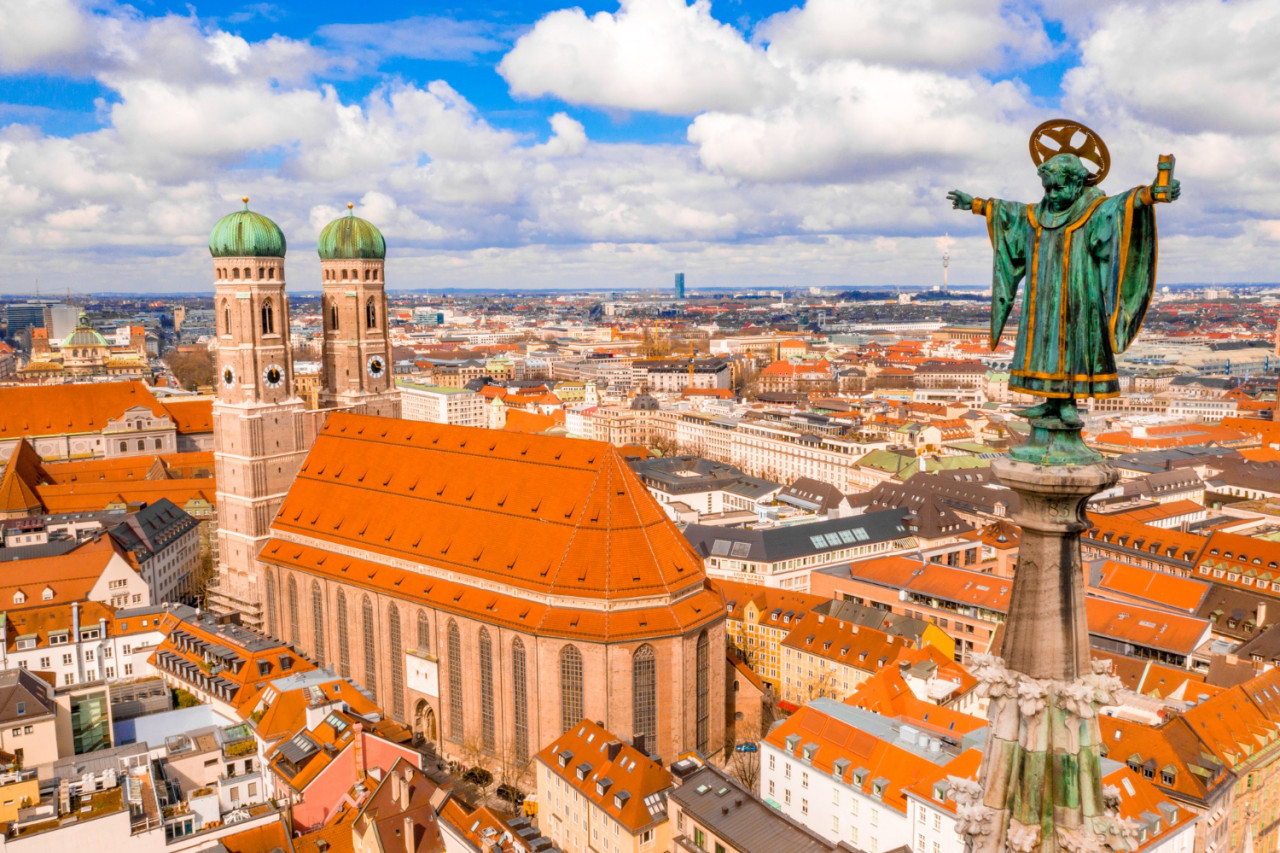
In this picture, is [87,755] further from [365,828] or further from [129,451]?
[129,451]

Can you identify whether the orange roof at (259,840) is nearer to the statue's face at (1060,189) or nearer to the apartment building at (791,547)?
the statue's face at (1060,189)

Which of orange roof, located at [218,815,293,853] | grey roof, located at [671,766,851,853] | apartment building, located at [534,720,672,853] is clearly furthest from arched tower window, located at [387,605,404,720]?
grey roof, located at [671,766,851,853]

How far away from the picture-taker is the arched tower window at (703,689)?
66.3m

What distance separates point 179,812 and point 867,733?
36108mm

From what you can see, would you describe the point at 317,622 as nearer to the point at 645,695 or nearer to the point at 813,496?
the point at 645,695

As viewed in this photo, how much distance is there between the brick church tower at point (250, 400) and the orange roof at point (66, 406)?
7788cm

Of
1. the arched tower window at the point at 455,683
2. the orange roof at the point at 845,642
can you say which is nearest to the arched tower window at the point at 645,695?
the arched tower window at the point at 455,683

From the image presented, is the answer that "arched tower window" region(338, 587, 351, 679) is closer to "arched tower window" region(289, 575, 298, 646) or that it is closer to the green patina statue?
"arched tower window" region(289, 575, 298, 646)

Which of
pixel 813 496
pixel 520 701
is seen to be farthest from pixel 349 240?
pixel 813 496

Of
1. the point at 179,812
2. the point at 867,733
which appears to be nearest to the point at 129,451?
the point at 179,812

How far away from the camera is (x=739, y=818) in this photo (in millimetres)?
50281

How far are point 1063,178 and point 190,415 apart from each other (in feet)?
A: 560

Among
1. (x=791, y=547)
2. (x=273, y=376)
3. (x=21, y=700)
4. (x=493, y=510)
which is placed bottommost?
(x=791, y=547)

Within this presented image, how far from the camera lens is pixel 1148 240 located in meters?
13.4
